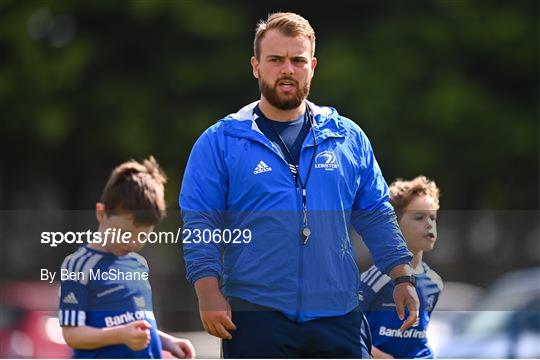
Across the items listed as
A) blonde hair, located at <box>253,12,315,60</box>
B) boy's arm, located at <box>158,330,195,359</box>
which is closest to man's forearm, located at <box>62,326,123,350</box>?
boy's arm, located at <box>158,330,195,359</box>

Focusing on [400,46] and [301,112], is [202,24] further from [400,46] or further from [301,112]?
[301,112]

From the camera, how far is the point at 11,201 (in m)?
19.1

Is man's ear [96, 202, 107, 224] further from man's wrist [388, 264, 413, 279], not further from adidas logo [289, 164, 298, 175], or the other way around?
man's wrist [388, 264, 413, 279]

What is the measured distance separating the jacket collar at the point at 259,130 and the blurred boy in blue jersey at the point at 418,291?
71cm

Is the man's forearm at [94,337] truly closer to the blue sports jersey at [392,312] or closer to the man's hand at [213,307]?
the man's hand at [213,307]

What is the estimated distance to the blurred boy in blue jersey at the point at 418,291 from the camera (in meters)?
5.99

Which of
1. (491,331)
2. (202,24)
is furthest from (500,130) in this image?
(491,331)

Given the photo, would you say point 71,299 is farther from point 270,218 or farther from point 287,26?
point 287,26

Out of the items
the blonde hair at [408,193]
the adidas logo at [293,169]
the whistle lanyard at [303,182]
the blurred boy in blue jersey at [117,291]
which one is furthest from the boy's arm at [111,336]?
the blonde hair at [408,193]

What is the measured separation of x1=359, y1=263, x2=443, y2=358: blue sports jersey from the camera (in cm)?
597

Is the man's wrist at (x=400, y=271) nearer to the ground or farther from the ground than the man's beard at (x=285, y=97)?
nearer to the ground

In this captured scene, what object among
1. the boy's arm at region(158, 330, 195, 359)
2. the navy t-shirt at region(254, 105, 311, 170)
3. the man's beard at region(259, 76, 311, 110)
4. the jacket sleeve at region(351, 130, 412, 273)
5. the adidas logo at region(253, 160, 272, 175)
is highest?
the man's beard at region(259, 76, 311, 110)

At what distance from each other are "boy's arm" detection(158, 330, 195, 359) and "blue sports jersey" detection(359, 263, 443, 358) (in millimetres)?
788

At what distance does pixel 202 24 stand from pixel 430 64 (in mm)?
2964
